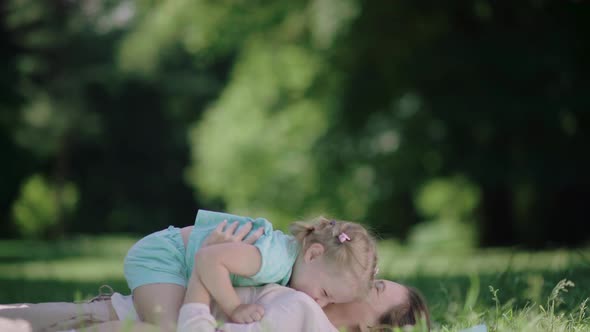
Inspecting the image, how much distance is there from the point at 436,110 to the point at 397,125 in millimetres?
1360

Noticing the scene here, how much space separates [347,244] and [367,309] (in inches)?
12.2

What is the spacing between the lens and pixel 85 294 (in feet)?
17.8

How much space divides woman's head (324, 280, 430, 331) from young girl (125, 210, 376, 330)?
122 mm

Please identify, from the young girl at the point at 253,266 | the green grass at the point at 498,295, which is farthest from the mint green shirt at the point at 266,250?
the green grass at the point at 498,295

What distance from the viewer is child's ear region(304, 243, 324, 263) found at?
2.95m

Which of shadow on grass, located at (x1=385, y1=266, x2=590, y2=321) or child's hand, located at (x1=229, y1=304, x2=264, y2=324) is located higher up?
child's hand, located at (x1=229, y1=304, x2=264, y2=324)

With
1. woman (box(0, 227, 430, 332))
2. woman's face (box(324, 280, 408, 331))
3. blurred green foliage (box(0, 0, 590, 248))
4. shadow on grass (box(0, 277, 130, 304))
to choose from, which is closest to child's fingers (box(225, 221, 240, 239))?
woman (box(0, 227, 430, 332))

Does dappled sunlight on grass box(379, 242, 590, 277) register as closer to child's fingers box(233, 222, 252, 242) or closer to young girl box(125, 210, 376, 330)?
young girl box(125, 210, 376, 330)

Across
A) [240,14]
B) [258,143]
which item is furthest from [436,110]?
[258,143]

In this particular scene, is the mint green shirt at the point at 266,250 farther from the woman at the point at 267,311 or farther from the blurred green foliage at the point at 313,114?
the blurred green foliage at the point at 313,114

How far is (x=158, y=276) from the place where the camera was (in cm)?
298

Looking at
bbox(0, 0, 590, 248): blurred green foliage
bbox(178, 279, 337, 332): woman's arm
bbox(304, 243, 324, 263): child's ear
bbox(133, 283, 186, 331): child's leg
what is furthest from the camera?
bbox(0, 0, 590, 248): blurred green foliage

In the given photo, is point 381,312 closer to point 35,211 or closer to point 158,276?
point 158,276

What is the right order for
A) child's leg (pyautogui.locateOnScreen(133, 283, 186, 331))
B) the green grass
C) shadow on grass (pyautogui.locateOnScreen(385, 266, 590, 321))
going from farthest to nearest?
shadow on grass (pyautogui.locateOnScreen(385, 266, 590, 321)) < the green grass < child's leg (pyautogui.locateOnScreen(133, 283, 186, 331))
